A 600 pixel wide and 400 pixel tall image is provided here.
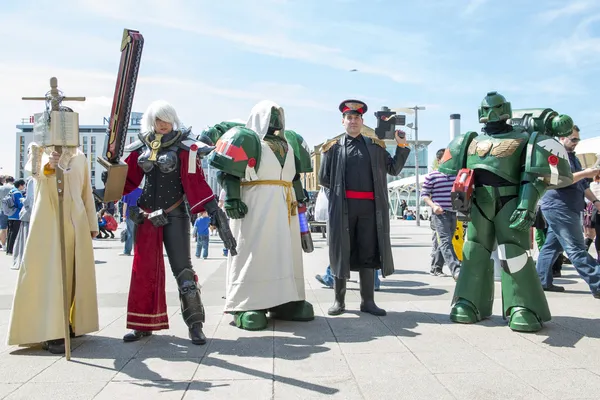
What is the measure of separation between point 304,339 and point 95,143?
393ft

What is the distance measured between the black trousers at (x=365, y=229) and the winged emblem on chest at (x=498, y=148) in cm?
104

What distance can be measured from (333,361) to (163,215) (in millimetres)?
1624

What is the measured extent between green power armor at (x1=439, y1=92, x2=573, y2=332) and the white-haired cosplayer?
2134 millimetres

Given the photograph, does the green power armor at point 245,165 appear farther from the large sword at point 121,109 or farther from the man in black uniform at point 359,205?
the large sword at point 121,109

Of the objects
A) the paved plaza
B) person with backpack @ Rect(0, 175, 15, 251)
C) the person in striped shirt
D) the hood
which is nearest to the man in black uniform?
the paved plaza

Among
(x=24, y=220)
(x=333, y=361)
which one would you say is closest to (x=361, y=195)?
(x=333, y=361)

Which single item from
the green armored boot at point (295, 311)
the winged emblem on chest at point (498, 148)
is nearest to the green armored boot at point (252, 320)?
the green armored boot at point (295, 311)

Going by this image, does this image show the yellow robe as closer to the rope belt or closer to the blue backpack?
the rope belt

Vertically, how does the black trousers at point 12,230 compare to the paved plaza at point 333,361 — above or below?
above

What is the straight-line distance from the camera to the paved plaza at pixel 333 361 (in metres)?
2.69

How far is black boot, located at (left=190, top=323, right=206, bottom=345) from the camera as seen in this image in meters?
3.72

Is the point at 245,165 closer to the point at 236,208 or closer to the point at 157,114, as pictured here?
the point at 236,208

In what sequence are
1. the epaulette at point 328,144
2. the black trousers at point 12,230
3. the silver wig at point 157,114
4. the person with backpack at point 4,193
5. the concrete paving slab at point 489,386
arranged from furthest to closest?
the person with backpack at point 4,193 < the black trousers at point 12,230 < the epaulette at point 328,144 < the silver wig at point 157,114 < the concrete paving slab at point 489,386

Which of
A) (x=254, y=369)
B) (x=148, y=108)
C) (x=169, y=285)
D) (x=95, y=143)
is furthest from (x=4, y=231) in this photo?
(x=95, y=143)
